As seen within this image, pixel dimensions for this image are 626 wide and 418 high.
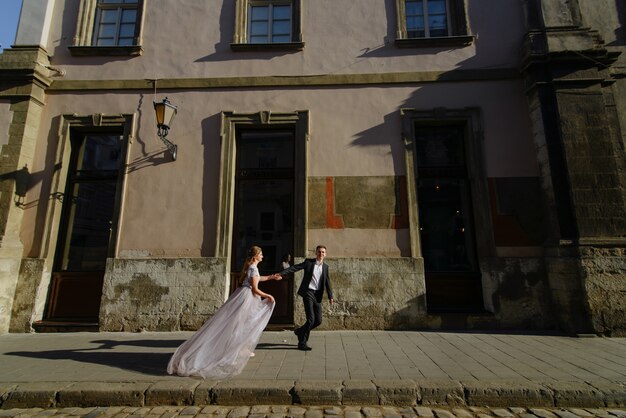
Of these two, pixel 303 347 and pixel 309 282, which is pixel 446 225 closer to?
pixel 309 282

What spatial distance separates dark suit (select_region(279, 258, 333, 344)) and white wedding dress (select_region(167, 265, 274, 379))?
687mm

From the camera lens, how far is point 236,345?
4336 mm

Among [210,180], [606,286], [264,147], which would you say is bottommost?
[606,286]

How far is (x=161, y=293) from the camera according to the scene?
21.8ft

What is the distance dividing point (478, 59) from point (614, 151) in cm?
324

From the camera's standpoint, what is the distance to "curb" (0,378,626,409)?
3.48m

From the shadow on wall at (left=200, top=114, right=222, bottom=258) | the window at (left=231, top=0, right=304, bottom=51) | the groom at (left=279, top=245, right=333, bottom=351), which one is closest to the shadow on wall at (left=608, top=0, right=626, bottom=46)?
the window at (left=231, top=0, right=304, bottom=51)

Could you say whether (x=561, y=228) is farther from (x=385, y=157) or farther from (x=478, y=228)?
(x=385, y=157)

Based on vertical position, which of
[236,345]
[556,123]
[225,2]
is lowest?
[236,345]

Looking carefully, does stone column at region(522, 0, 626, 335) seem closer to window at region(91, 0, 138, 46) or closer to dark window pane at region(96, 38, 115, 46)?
window at region(91, 0, 138, 46)

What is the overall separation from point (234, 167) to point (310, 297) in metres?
3.57

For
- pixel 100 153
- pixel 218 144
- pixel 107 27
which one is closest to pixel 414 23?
pixel 218 144

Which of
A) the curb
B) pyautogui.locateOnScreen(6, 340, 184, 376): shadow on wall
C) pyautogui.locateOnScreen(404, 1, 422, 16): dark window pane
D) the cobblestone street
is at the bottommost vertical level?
the cobblestone street

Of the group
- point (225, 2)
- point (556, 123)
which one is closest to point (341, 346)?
point (556, 123)
